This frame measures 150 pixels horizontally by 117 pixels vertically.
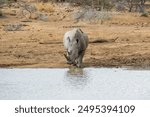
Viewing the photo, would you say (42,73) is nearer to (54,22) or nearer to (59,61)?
(59,61)

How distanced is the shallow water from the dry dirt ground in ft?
3.83

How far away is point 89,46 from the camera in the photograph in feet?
65.9

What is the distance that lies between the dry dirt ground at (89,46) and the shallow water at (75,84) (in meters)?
1.17

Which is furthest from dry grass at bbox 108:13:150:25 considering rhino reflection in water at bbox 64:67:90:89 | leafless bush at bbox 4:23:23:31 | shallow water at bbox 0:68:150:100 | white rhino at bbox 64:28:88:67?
rhino reflection in water at bbox 64:67:90:89

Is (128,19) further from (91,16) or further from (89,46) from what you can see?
(89,46)

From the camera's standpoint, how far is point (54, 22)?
2627 cm

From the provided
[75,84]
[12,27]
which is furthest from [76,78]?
[12,27]

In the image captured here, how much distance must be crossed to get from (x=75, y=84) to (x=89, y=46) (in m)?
6.33

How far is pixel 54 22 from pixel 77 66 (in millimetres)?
10119

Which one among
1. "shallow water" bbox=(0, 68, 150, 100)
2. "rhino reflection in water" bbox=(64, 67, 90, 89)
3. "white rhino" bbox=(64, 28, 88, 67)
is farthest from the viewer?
"white rhino" bbox=(64, 28, 88, 67)

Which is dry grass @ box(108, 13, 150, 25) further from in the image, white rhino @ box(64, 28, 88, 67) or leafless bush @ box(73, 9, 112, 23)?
white rhino @ box(64, 28, 88, 67)

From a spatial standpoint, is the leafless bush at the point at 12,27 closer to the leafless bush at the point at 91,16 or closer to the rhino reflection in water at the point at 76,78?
the leafless bush at the point at 91,16

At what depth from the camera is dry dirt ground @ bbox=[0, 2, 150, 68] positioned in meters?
17.4

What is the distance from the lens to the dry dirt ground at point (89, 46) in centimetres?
1741
